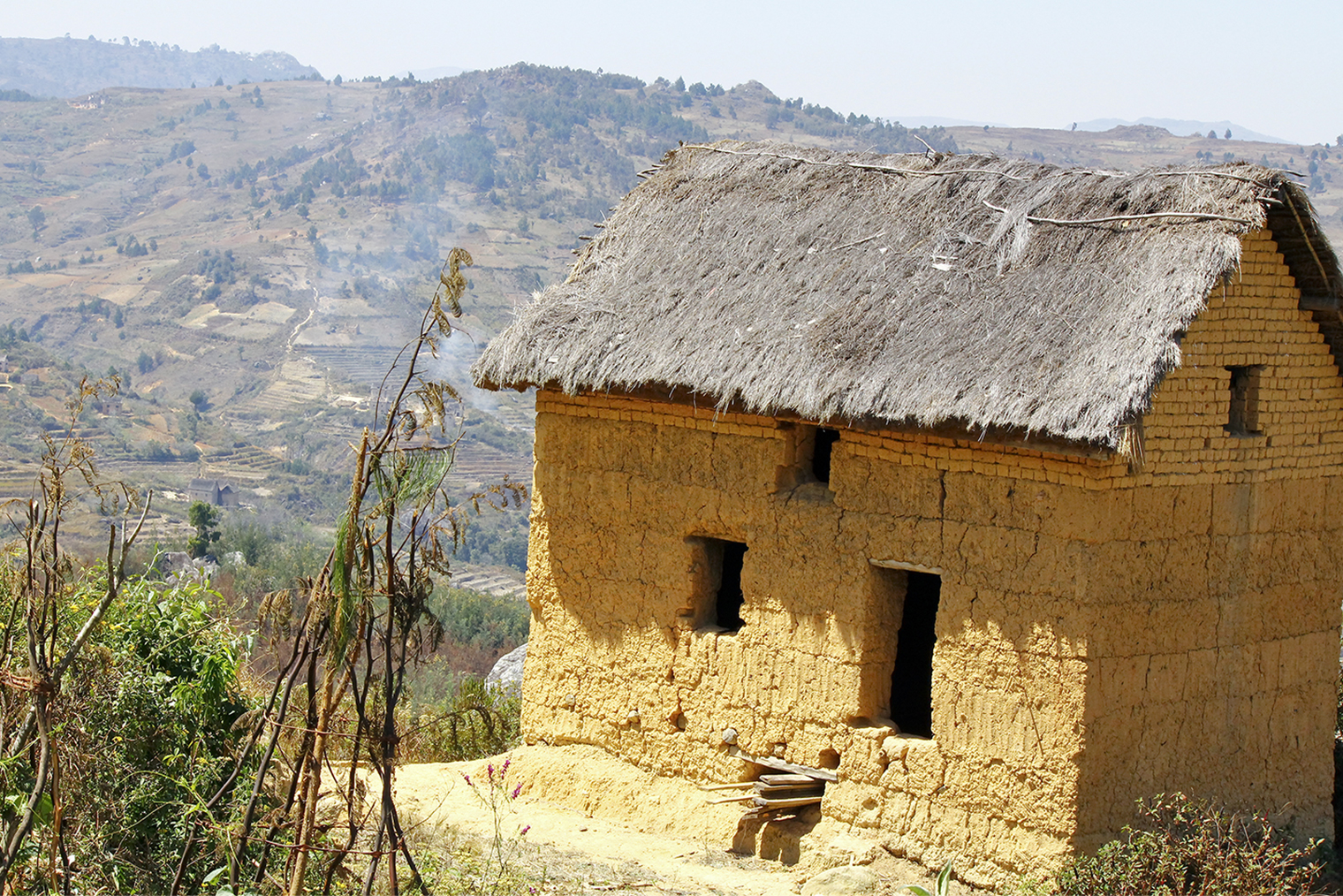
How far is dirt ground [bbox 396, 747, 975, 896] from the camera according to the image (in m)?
7.62

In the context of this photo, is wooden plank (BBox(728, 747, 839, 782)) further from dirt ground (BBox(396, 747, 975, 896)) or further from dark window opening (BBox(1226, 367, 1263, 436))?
dark window opening (BBox(1226, 367, 1263, 436))

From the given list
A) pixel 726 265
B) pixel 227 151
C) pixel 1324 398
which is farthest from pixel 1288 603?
pixel 227 151

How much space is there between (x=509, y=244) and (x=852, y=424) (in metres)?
61.9

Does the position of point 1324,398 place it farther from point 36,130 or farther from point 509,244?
point 36,130

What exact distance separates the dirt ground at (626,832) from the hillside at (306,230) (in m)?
29.0

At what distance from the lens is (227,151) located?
10100cm

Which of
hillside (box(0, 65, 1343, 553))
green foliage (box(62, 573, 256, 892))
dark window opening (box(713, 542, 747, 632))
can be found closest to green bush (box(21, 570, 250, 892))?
green foliage (box(62, 573, 256, 892))

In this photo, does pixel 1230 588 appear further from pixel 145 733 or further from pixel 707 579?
pixel 145 733

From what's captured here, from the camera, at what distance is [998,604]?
7.23 meters

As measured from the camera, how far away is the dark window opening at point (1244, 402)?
768 centimetres

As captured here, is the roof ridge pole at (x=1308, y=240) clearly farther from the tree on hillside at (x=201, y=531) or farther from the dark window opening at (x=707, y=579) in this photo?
the tree on hillside at (x=201, y=531)

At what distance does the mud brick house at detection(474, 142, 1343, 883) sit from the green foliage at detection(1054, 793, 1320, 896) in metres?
0.16

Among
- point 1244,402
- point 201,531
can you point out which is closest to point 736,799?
point 1244,402

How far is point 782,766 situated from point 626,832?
120cm
